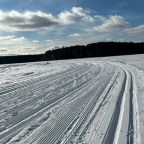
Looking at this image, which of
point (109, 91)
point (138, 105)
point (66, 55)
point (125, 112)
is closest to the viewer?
point (125, 112)

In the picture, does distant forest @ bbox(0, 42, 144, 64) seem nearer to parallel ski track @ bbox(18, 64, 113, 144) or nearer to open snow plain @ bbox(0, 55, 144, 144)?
open snow plain @ bbox(0, 55, 144, 144)

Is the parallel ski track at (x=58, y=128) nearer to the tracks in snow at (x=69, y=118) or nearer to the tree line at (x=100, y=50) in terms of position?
the tracks in snow at (x=69, y=118)

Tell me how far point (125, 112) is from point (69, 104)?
253 cm

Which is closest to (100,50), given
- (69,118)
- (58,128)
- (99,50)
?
(99,50)

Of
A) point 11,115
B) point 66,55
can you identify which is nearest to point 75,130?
point 11,115

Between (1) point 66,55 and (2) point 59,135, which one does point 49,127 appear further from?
(1) point 66,55

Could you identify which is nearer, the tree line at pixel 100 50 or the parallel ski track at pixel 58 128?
the parallel ski track at pixel 58 128

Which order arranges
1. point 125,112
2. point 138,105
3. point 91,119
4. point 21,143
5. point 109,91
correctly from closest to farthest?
point 21,143 < point 91,119 < point 125,112 < point 138,105 < point 109,91

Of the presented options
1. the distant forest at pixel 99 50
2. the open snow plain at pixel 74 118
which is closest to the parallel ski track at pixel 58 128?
the open snow plain at pixel 74 118

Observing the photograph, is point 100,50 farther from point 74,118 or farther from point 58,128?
point 58,128

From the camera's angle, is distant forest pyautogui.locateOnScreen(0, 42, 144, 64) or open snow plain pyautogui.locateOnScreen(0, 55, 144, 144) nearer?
open snow plain pyautogui.locateOnScreen(0, 55, 144, 144)

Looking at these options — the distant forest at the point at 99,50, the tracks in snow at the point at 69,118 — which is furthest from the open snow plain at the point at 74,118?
the distant forest at the point at 99,50

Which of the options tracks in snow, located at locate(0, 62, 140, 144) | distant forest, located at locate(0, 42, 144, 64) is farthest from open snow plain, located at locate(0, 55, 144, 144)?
distant forest, located at locate(0, 42, 144, 64)

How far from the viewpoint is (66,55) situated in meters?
114
